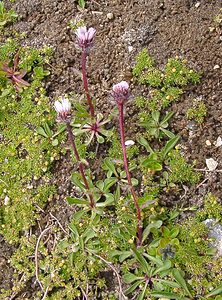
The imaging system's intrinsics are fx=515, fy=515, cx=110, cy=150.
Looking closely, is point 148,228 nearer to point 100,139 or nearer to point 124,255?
point 124,255

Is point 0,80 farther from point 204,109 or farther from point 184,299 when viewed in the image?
point 184,299

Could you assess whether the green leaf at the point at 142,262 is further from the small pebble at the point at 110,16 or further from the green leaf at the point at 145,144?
the small pebble at the point at 110,16

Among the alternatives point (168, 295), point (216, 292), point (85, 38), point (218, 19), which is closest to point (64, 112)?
point (85, 38)

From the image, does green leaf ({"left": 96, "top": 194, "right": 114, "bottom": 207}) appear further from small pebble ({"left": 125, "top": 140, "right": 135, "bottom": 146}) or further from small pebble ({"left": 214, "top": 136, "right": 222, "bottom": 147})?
small pebble ({"left": 214, "top": 136, "right": 222, "bottom": 147})

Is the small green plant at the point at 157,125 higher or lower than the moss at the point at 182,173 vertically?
higher

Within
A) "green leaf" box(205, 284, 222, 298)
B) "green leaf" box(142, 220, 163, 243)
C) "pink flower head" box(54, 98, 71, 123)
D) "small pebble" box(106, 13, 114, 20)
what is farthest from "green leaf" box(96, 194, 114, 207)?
"small pebble" box(106, 13, 114, 20)

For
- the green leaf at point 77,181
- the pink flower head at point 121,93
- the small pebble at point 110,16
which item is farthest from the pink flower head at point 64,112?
the small pebble at point 110,16
